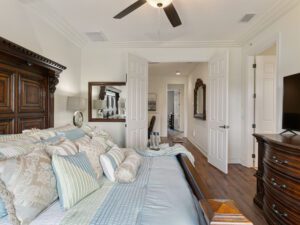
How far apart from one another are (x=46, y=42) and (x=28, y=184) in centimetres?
263

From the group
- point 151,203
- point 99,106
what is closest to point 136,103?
point 99,106

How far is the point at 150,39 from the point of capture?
4156 mm

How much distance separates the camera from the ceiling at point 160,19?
2766mm

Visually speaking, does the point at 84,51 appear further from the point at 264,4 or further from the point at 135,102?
the point at 264,4

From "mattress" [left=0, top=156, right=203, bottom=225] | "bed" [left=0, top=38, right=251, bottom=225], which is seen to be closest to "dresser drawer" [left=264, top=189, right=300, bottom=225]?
"bed" [left=0, top=38, right=251, bottom=225]

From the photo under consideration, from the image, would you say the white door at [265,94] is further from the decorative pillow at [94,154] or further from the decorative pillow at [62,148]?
the decorative pillow at [62,148]

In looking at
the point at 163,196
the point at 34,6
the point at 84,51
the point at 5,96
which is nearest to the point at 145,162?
the point at 163,196

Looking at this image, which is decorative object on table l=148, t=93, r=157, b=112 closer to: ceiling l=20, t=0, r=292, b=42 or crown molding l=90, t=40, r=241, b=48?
crown molding l=90, t=40, r=241, b=48

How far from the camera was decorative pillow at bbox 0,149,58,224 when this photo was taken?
42.2 inches

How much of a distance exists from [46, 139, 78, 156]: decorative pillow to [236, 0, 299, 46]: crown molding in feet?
10.5

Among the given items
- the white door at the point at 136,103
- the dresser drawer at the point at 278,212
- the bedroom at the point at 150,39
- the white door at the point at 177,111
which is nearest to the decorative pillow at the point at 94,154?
the bedroom at the point at 150,39

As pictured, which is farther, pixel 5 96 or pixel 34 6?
pixel 34 6

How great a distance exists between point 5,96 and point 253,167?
440 centimetres

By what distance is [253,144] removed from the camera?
13.5 ft
